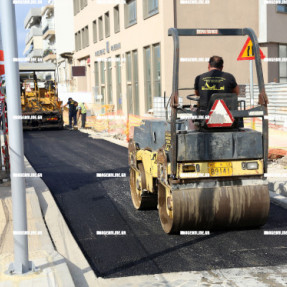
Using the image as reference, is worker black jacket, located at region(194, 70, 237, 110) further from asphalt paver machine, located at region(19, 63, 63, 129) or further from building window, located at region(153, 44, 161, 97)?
asphalt paver machine, located at region(19, 63, 63, 129)

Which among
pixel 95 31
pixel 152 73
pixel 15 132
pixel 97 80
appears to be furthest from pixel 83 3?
pixel 15 132

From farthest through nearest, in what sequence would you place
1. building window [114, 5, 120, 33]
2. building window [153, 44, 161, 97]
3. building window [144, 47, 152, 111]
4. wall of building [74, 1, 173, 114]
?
1. building window [114, 5, 120, 33]
2. building window [144, 47, 152, 111]
3. building window [153, 44, 161, 97]
4. wall of building [74, 1, 173, 114]

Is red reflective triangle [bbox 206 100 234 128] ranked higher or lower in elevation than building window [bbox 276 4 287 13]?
lower

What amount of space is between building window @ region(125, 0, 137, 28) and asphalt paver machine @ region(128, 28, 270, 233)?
21837 millimetres

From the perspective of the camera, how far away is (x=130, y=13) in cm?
2856

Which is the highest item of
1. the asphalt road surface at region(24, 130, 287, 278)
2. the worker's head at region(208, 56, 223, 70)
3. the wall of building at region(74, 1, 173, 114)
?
the wall of building at region(74, 1, 173, 114)

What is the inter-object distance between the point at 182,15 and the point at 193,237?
1759 centimetres

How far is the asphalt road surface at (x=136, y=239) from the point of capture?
18.4ft

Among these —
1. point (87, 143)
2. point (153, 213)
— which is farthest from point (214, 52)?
point (153, 213)

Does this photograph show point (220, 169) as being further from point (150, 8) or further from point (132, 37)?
point (132, 37)

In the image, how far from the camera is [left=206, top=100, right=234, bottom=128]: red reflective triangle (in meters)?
6.09

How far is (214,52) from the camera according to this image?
76.6 feet

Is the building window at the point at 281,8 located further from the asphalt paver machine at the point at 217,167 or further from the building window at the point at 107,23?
the asphalt paver machine at the point at 217,167

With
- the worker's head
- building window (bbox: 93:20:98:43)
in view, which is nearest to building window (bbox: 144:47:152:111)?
building window (bbox: 93:20:98:43)
